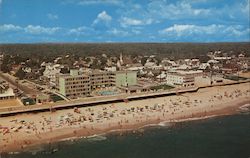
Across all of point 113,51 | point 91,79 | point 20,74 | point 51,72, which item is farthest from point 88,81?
point 113,51

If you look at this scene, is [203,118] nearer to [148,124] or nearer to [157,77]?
[148,124]

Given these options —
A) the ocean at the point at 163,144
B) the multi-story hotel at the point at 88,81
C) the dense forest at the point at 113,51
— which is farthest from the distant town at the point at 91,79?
the dense forest at the point at 113,51

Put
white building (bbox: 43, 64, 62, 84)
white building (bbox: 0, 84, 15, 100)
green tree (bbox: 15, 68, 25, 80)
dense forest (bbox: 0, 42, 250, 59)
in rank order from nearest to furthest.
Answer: white building (bbox: 0, 84, 15, 100)
white building (bbox: 43, 64, 62, 84)
green tree (bbox: 15, 68, 25, 80)
dense forest (bbox: 0, 42, 250, 59)

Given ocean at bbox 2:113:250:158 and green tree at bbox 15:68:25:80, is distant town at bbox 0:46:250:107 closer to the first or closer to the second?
green tree at bbox 15:68:25:80

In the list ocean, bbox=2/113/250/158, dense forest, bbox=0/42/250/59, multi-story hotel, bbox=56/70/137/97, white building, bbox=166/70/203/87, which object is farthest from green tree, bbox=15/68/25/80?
ocean, bbox=2/113/250/158

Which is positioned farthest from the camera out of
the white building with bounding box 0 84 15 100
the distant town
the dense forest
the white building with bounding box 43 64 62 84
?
the dense forest

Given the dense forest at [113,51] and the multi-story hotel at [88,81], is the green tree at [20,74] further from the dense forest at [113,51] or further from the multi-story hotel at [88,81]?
the dense forest at [113,51]
